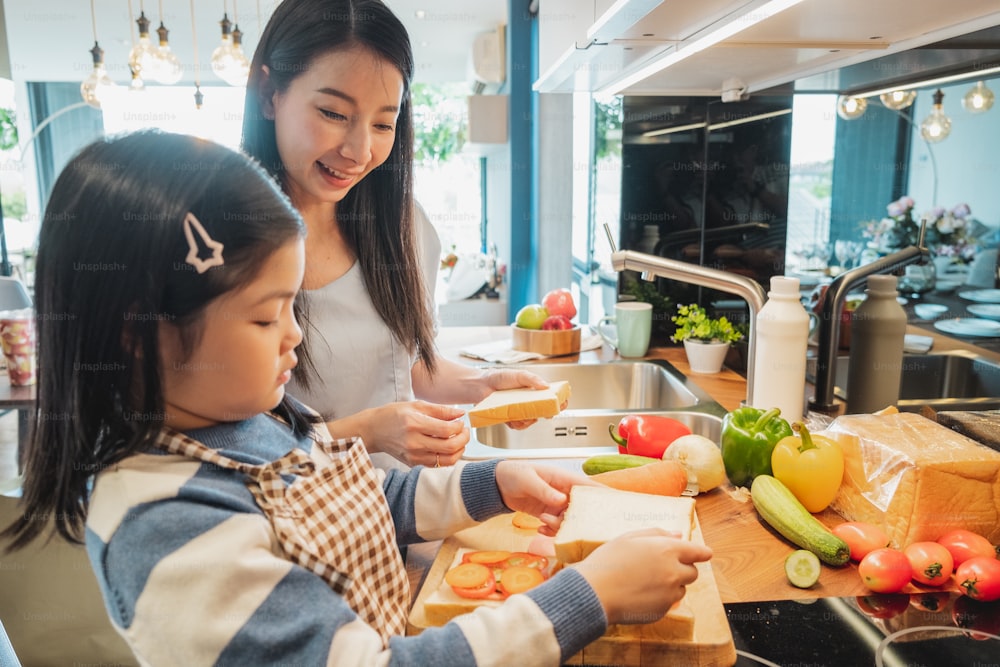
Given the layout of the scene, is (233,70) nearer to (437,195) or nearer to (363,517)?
(363,517)

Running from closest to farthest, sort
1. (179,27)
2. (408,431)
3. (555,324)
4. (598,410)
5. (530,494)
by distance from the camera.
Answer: (530,494)
(408,431)
(598,410)
(555,324)
(179,27)

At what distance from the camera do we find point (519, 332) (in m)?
2.43

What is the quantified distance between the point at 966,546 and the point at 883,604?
163mm

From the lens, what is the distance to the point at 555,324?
2410 mm

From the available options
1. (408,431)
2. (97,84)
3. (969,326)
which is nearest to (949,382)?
(969,326)

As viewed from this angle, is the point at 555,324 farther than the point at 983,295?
Yes

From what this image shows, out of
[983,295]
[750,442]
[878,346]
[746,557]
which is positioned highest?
[983,295]

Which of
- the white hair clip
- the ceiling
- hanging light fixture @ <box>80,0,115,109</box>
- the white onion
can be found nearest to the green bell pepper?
the white onion

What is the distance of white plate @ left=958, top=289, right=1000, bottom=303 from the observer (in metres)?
1.36

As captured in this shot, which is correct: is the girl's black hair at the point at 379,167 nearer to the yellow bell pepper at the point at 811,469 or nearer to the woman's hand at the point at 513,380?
the woman's hand at the point at 513,380

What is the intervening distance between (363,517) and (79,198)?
43cm

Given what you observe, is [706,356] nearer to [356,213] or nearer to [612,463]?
[612,463]

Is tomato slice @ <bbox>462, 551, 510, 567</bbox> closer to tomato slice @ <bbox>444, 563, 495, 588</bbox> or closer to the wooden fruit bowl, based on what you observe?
tomato slice @ <bbox>444, 563, 495, 588</bbox>

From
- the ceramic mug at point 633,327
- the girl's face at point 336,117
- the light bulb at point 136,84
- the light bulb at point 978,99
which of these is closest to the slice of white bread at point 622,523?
the girl's face at point 336,117
